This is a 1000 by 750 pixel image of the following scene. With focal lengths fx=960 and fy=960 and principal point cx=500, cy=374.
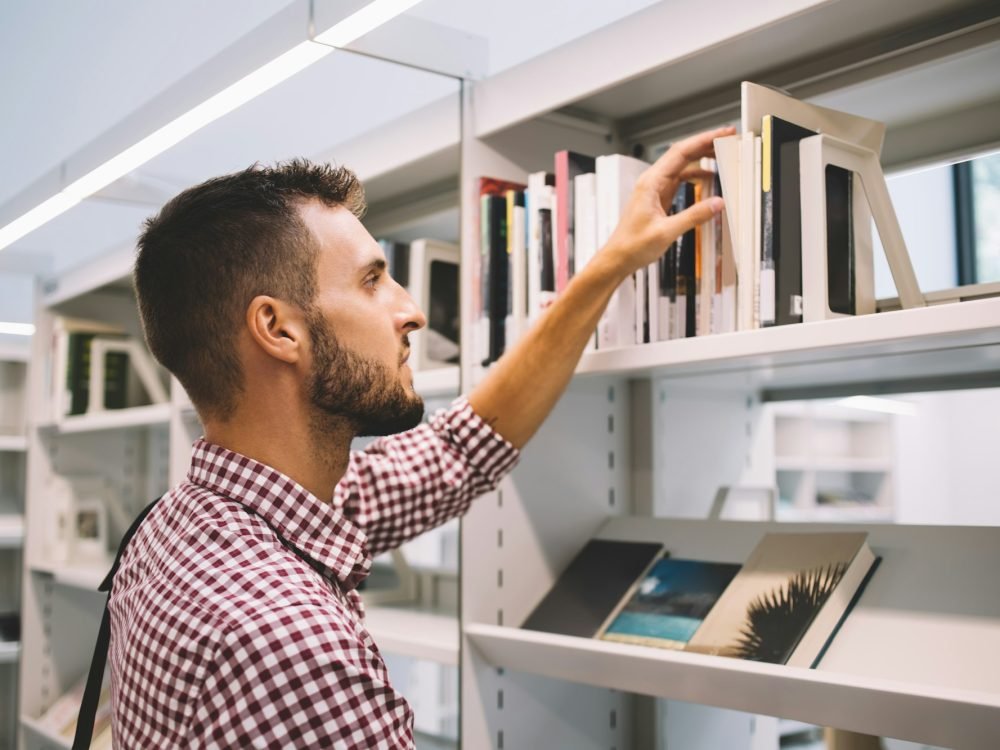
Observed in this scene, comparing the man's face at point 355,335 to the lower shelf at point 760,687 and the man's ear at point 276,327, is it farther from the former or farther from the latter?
the lower shelf at point 760,687

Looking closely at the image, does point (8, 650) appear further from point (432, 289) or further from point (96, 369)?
point (432, 289)

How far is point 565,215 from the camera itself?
4.36 feet

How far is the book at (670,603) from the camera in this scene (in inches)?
49.3

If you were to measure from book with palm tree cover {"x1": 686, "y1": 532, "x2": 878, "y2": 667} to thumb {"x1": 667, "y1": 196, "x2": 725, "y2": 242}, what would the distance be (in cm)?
43

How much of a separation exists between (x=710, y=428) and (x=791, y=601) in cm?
58

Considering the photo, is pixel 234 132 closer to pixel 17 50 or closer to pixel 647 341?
pixel 17 50

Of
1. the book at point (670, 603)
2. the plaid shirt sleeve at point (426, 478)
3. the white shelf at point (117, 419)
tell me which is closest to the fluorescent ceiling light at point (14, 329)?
the white shelf at point (117, 419)

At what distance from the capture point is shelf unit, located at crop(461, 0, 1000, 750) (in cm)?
101

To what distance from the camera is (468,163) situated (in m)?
1.45

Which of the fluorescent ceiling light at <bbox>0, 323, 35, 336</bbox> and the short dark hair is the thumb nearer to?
the short dark hair

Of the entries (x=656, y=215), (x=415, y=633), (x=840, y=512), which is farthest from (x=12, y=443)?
(x=840, y=512)

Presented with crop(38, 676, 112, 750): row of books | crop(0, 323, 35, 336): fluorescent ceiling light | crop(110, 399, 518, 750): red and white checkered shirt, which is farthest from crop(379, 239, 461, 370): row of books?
crop(0, 323, 35, 336): fluorescent ceiling light

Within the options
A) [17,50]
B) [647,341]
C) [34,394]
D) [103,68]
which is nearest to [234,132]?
[103,68]

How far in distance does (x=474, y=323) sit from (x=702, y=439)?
1.67ft
